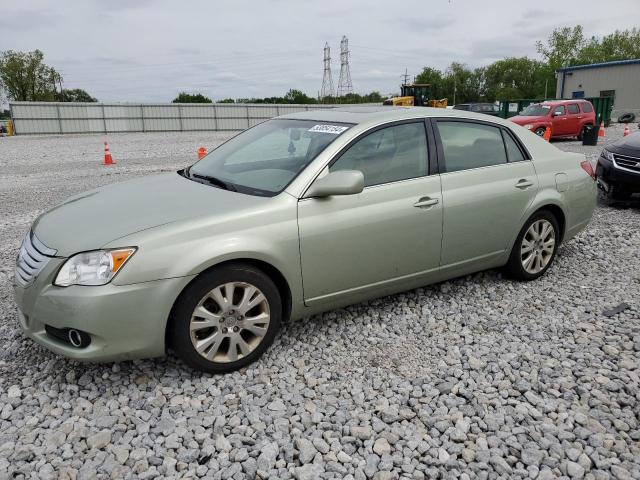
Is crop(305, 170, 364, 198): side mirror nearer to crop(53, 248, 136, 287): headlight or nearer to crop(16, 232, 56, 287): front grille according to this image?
crop(53, 248, 136, 287): headlight

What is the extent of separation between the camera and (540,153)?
15.9ft

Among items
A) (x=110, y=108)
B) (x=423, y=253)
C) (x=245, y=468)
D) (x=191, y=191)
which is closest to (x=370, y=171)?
(x=423, y=253)

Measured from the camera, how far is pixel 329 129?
12.9ft

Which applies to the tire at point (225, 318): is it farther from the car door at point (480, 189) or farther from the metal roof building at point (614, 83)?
the metal roof building at point (614, 83)

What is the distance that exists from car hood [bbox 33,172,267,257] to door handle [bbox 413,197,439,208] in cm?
120

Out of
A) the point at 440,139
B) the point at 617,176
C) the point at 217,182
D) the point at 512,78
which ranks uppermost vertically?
the point at 512,78

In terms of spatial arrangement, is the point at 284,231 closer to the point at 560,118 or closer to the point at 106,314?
the point at 106,314

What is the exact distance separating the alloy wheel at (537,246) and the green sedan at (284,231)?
0.01 metres

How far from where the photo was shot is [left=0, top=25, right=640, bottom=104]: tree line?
56.2 meters

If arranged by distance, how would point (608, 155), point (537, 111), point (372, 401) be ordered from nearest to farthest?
point (372, 401)
point (608, 155)
point (537, 111)

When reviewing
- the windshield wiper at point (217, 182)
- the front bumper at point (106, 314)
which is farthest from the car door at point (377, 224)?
the front bumper at point (106, 314)

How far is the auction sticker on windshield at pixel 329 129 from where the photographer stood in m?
3.86

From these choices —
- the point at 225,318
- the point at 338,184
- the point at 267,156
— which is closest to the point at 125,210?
the point at 225,318

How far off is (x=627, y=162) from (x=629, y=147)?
1.09ft
